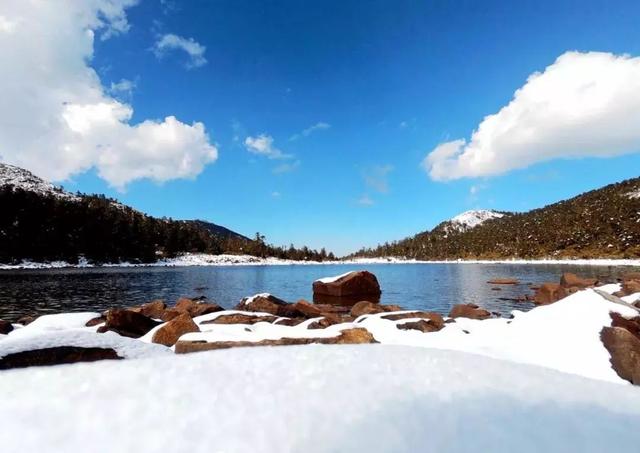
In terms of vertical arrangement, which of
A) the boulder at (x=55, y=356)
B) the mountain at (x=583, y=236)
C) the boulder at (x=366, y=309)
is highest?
the mountain at (x=583, y=236)

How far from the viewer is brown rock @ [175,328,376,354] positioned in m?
8.01

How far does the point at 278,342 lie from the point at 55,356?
14.0ft

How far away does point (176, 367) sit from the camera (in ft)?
14.3

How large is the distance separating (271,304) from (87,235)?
11980 cm

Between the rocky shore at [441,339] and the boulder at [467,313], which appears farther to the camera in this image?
the boulder at [467,313]

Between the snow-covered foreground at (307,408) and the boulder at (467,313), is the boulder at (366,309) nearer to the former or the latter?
the boulder at (467,313)

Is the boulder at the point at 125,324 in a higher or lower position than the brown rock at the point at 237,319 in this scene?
higher

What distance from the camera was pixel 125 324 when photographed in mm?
14641

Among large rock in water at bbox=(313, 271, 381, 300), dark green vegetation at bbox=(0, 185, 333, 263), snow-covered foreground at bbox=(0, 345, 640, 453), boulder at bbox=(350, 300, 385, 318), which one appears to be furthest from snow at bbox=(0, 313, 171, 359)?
dark green vegetation at bbox=(0, 185, 333, 263)

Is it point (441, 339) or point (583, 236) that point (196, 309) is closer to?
point (441, 339)

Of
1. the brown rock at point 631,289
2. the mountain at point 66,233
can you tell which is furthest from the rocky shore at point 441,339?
the mountain at point 66,233

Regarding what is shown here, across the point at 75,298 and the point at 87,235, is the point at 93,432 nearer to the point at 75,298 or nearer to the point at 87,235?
the point at 75,298

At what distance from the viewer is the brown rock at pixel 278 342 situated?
315 inches

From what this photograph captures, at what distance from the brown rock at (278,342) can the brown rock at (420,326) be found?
4410 millimetres
